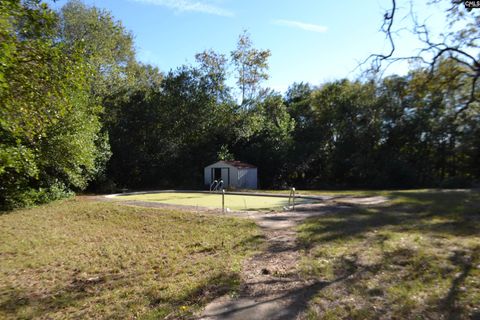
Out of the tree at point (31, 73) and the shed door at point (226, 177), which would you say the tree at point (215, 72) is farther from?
the tree at point (31, 73)

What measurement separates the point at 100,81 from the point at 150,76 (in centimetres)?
1177

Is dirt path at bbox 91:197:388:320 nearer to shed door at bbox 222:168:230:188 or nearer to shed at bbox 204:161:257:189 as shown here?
Answer: shed at bbox 204:161:257:189

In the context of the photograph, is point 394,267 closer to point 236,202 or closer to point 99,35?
point 236,202

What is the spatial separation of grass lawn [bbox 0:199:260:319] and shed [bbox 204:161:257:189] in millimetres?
15483

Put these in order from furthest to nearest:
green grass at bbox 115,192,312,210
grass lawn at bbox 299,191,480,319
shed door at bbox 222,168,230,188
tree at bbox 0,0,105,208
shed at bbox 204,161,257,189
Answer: shed door at bbox 222,168,230,188, shed at bbox 204,161,257,189, green grass at bbox 115,192,312,210, tree at bbox 0,0,105,208, grass lawn at bbox 299,191,480,319

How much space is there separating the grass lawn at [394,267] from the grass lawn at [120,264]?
1.49m

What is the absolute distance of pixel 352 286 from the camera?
4996mm

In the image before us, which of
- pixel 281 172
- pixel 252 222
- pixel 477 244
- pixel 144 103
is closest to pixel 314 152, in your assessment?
pixel 281 172

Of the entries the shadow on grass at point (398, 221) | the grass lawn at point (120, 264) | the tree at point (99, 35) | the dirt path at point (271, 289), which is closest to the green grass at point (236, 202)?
the grass lawn at point (120, 264)

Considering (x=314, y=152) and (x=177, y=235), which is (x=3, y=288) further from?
(x=314, y=152)

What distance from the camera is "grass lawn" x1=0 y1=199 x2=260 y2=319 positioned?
17.0ft

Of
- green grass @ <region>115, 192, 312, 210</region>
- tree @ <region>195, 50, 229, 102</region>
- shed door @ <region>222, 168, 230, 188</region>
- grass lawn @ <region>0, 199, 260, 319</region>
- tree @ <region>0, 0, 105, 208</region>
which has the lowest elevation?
grass lawn @ <region>0, 199, 260, 319</region>

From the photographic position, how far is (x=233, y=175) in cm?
2797

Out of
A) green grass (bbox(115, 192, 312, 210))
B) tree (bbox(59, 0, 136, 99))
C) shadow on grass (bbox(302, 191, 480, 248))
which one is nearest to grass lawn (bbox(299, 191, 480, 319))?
shadow on grass (bbox(302, 191, 480, 248))
